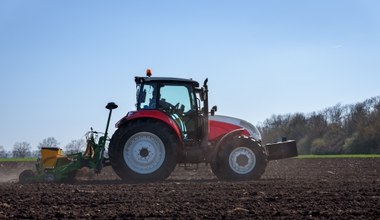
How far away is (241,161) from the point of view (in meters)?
12.7

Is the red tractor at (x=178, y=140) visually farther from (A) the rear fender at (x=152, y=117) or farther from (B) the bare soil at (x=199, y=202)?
(B) the bare soil at (x=199, y=202)

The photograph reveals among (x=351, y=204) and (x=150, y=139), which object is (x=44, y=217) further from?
(x=150, y=139)

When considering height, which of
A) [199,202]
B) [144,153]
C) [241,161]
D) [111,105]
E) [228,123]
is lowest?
[199,202]

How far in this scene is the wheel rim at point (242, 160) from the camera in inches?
497

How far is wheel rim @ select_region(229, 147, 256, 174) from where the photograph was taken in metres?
12.6

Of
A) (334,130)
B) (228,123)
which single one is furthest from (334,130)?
(228,123)

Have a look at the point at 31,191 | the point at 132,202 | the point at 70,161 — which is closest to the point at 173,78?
the point at 70,161

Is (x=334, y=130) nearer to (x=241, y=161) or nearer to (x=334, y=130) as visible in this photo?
(x=334, y=130)

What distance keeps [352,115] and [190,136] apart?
52755mm

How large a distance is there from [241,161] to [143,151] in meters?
2.13

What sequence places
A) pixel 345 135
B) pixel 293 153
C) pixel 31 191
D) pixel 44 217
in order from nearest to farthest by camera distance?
pixel 44 217, pixel 31 191, pixel 293 153, pixel 345 135

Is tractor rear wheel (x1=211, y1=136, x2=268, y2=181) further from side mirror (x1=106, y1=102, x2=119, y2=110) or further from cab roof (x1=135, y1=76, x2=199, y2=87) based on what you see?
side mirror (x1=106, y1=102, x2=119, y2=110)

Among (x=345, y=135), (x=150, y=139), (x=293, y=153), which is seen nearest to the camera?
(x=150, y=139)

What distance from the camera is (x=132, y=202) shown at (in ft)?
26.3
